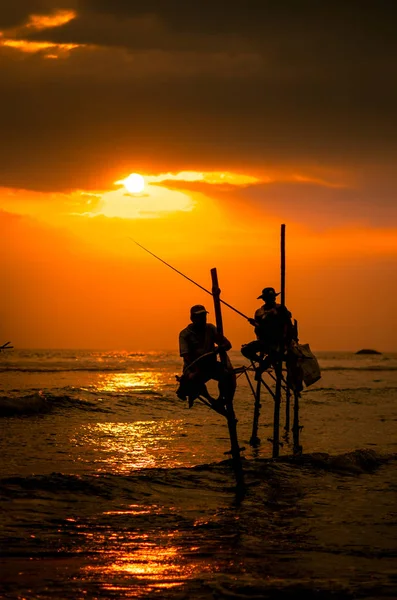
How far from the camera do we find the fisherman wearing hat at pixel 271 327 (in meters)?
16.2

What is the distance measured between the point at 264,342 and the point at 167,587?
9.82 meters

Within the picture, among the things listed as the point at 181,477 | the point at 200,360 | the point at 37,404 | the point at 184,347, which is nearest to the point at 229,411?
the point at 200,360

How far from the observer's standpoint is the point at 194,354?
45.6 ft

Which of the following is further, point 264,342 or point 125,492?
point 264,342

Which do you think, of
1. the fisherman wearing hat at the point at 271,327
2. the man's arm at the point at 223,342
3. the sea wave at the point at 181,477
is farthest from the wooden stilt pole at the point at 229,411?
the fisherman wearing hat at the point at 271,327

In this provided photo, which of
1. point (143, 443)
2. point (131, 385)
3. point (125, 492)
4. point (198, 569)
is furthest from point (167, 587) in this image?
point (131, 385)

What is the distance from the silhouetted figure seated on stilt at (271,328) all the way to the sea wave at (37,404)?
1348 cm

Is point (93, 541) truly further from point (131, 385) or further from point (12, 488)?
point (131, 385)

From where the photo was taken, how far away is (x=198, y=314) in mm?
13734

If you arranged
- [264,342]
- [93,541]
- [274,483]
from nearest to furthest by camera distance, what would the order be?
[93,541] < [274,483] < [264,342]

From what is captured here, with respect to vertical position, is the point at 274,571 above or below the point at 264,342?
below

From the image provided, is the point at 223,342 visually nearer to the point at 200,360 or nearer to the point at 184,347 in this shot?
the point at 200,360

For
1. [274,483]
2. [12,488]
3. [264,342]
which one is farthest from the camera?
[264,342]

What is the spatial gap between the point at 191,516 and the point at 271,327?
6685 mm
